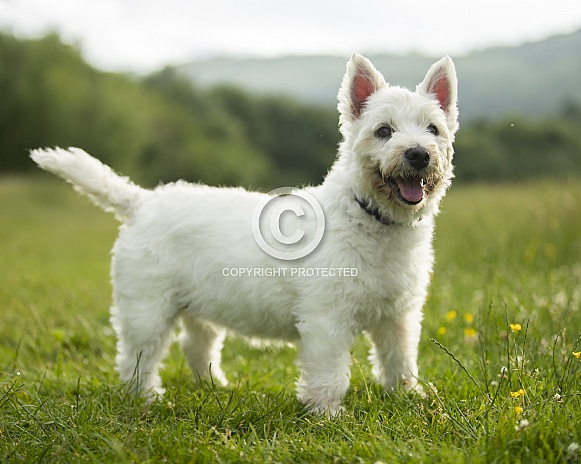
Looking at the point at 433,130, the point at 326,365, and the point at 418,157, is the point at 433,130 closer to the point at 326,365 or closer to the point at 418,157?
the point at 418,157

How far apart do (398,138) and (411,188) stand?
33 cm

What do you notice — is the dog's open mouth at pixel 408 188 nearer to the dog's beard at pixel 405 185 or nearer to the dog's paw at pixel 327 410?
the dog's beard at pixel 405 185

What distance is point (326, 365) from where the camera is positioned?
386 centimetres

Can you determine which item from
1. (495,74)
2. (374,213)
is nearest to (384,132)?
(374,213)

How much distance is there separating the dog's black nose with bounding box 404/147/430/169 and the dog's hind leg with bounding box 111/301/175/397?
2110mm

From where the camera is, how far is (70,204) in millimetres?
23344

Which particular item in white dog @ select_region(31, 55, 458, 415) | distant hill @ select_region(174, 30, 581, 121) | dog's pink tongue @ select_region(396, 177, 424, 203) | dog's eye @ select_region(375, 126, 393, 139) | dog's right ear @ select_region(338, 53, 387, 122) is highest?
distant hill @ select_region(174, 30, 581, 121)

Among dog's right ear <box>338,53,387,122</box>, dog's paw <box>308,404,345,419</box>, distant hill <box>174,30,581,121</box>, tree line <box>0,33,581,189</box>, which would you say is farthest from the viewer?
tree line <box>0,33,581,189</box>

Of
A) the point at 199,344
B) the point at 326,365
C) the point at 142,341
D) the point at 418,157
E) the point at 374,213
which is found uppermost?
the point at 418,157

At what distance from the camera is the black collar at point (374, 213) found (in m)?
3.92

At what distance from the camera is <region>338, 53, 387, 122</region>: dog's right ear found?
160 inches

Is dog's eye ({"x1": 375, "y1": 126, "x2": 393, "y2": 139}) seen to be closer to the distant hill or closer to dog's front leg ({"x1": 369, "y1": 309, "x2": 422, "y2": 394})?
the distant hill

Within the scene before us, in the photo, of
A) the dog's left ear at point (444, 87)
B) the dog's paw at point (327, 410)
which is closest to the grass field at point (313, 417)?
the dog's paw at point (327, 410)

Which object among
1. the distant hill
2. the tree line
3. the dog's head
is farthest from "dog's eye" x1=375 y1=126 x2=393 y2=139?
the tree line
